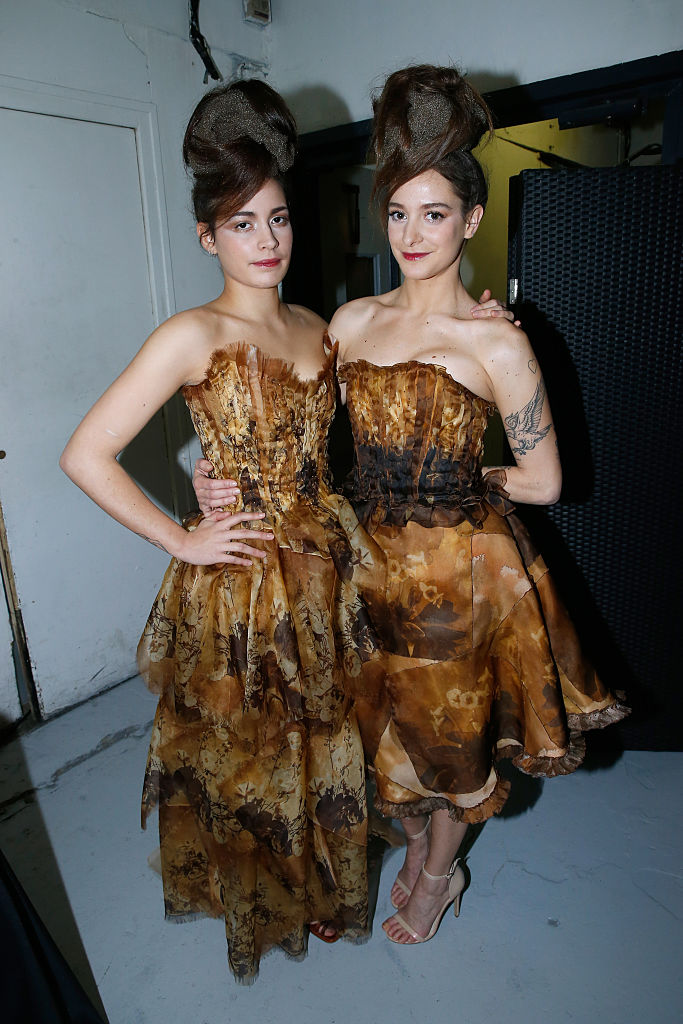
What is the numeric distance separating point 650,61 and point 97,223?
1905 mm

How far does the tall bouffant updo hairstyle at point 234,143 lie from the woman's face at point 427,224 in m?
0.27

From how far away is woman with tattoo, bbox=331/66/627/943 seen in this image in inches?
55.5

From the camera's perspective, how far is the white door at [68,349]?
2.39m

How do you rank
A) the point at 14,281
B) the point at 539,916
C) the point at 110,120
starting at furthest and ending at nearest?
the point at 110,120, the point at 14,281, the point at 539,916

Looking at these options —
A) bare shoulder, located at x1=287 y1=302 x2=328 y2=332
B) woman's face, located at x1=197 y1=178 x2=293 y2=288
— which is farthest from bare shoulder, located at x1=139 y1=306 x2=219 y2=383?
bare shoulder, located at x1=287 y1=302 x2=328 y2=332

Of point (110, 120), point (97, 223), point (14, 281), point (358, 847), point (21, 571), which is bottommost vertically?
point (358, 847)

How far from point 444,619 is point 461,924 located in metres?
0.85

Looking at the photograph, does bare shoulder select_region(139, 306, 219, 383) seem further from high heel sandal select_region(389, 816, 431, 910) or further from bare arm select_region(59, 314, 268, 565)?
high heel sandal select_region(389, 816, 431, 910)

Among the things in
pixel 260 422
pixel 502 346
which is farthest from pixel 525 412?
pixel 260 422

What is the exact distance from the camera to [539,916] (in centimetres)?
A: 176

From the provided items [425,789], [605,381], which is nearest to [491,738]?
[425,789]

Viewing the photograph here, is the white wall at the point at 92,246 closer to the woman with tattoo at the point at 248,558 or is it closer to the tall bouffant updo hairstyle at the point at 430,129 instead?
the woman with tattoo at the point at 248,558

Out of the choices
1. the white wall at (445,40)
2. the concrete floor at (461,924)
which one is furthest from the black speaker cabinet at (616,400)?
the white wall at (445,40)

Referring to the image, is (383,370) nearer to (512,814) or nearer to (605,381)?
(605,381)
